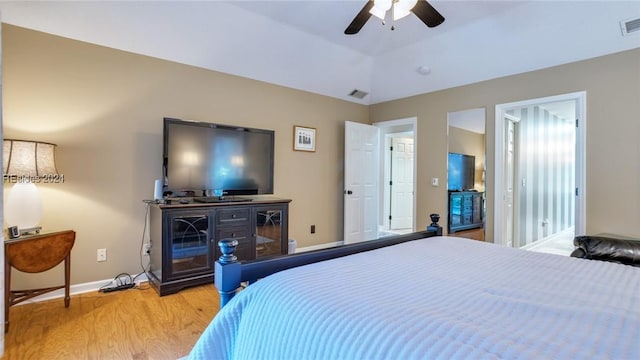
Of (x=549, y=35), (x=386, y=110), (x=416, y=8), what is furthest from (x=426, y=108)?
(x=416, y=8)

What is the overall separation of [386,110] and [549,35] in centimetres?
231

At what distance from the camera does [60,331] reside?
2113mm

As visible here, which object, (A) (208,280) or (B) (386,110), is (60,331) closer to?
(A) (208,280)

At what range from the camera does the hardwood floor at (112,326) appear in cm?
189

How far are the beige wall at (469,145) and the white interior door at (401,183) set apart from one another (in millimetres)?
873

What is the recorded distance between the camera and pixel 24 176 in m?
2.24

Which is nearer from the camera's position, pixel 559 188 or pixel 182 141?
pixel 182 141

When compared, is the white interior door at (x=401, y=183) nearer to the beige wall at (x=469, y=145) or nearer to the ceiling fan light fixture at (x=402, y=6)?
the beige wall at (x=469, y=145)

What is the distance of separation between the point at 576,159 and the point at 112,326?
15.2ft

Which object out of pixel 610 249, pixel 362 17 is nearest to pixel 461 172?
pixel 610 249

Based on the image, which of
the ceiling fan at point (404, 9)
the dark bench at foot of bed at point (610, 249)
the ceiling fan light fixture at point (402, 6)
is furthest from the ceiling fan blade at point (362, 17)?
the dark bench at foot of bed at point (610, 249)

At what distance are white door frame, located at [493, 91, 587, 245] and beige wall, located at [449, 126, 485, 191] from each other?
7.97 feet

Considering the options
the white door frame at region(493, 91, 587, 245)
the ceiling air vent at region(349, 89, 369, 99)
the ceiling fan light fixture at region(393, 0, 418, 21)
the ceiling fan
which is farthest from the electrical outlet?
the white door frame at region(493, 91, 587, 245)

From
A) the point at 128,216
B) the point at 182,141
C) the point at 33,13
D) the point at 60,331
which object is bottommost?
the point at 60,331
